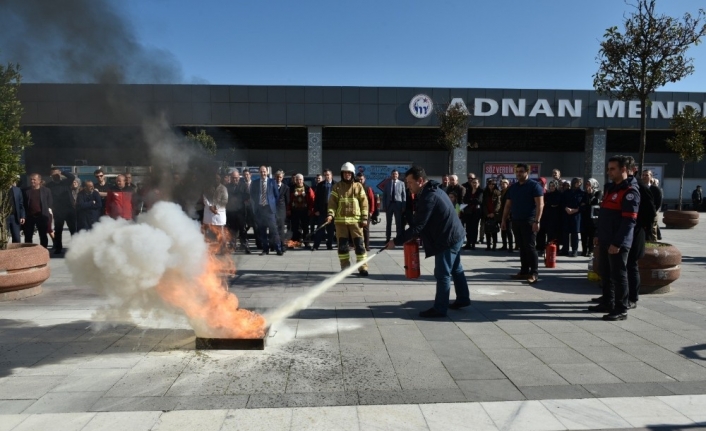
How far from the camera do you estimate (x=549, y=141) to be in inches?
1382

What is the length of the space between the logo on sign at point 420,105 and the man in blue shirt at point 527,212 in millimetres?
21417

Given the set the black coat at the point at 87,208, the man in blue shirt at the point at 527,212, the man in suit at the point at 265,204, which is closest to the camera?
the man in blue shirt at the point at 527,212

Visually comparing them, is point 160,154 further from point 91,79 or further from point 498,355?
point 498,355

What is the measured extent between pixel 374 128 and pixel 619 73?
2343cm

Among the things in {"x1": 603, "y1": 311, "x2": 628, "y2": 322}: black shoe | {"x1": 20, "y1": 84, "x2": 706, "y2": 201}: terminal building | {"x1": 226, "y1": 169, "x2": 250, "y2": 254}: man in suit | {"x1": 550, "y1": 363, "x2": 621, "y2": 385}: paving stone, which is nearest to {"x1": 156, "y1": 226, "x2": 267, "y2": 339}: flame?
{"x1": 550, "y1": 363, "x2": 621, "y2": 385}: paving stone

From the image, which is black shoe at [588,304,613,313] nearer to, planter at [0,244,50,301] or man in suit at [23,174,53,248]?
planter at [0,244,50,301]

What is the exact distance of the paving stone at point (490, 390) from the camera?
374 centimetres

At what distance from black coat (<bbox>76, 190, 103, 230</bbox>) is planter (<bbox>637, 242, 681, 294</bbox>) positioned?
11039 millimetres

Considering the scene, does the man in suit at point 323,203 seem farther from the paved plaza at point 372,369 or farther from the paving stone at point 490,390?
the paving stone at point 490,390

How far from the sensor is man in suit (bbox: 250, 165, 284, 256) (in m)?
10.9

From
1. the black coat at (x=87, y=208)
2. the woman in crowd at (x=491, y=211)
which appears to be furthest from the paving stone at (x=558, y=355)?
the black coat at (x=87, y=208)

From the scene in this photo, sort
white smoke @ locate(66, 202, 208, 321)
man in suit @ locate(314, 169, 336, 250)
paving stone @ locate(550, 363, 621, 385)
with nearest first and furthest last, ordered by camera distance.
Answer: paving stone @ locate(550, 363, 621, 385), white smoke @ locate(66, 202, 208, 321), man in suit @ locate(314, 169, 336, 250)

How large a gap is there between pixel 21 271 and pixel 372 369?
17.3 ft

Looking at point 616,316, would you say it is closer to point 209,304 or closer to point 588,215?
point 209,304
